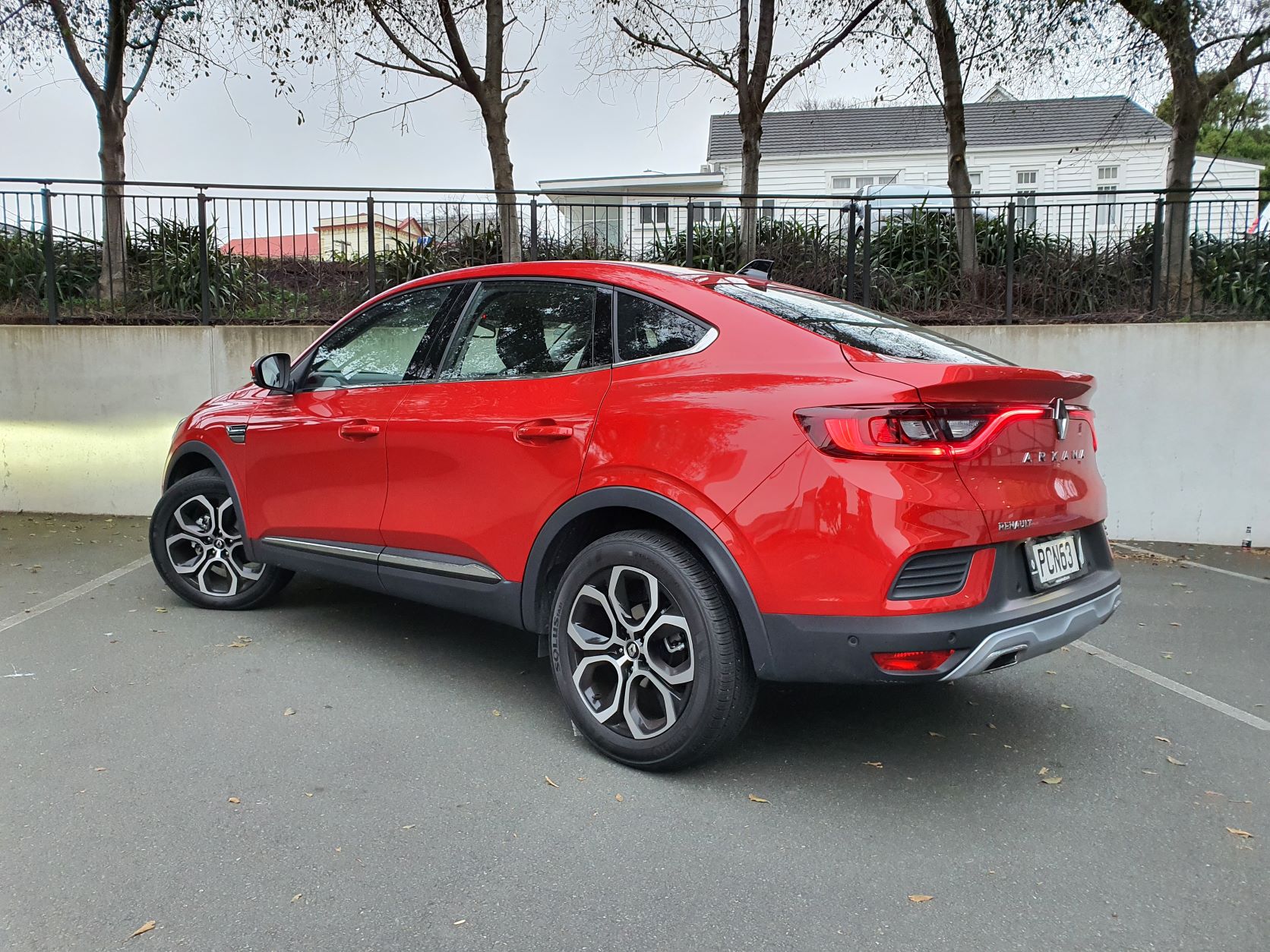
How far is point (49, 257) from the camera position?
817 cm

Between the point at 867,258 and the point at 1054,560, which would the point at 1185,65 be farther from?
the point at 1054,560

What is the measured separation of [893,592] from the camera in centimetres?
258

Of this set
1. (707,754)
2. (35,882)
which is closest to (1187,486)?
(707,754)

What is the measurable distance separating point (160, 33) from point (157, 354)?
14.5 ft

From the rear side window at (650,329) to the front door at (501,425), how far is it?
7cm

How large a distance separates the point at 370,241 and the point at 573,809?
24.4ft

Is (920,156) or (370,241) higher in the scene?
(920,156)

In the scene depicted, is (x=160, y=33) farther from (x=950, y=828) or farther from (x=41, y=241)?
(x=950, y=828)

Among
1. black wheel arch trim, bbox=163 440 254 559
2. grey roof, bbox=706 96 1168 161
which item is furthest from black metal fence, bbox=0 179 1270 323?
grey roof, bbox=706 96 1168 161

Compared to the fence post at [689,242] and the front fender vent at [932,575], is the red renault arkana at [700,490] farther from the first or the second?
the fence post at [689,242]

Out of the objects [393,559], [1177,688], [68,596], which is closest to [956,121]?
[1177,688]

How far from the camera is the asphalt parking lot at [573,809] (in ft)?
7.42

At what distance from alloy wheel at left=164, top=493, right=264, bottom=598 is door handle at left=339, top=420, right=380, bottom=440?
3.79 ft

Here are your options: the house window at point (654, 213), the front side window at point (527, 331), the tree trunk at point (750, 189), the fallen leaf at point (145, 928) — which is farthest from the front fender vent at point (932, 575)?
the house window at point (654, 213)
